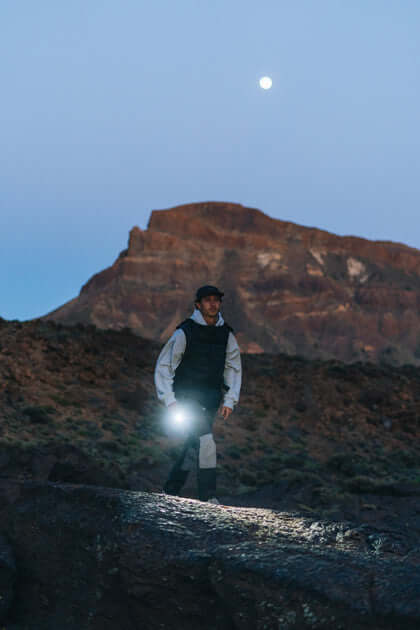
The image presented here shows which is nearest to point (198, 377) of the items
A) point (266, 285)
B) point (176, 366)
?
point (176, 366)

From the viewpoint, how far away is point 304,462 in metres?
15.2

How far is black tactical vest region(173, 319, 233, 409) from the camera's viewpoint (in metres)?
5.04

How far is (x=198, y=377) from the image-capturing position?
199 inches

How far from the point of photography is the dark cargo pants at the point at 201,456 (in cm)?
488

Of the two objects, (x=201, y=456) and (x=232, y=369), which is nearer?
(x=201, y=456)

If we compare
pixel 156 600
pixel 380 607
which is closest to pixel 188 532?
pixel 156 600

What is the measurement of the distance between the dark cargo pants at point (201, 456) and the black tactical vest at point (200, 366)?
4.6 inches

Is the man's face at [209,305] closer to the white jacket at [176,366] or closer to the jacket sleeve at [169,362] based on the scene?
the white jacket at [176,366]

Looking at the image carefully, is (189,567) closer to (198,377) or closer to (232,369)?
(198,377)

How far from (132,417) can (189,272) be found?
54230 mm

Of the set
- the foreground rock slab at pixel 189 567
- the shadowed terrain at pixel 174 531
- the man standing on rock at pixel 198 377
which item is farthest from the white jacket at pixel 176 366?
the foreground rock slab at pixel 189 567

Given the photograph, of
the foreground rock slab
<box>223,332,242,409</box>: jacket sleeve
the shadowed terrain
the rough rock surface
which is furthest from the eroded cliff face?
the rough rock surface

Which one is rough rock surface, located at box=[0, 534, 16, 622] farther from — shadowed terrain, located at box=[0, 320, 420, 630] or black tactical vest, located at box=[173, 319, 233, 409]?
black tactical vest, located at box=[173, 319, 233, 409]

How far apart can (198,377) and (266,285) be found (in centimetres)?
A: 6518
